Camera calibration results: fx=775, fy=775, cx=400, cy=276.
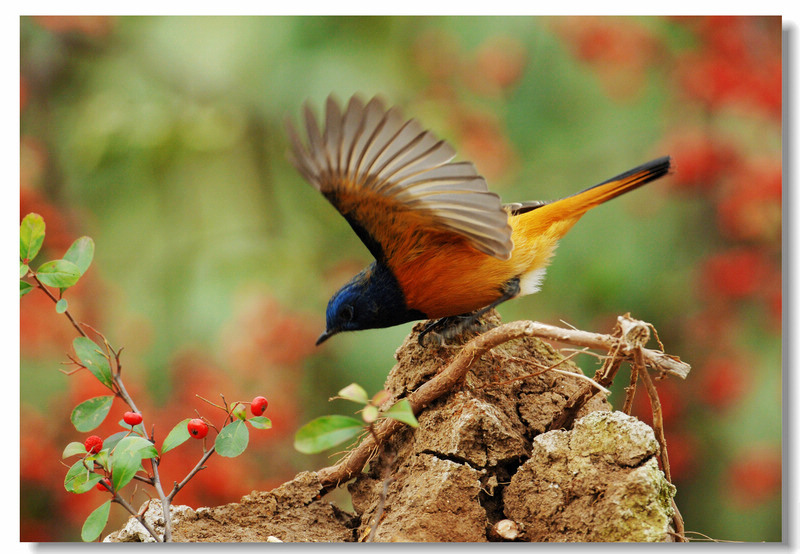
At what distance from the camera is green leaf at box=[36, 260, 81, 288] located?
215cm

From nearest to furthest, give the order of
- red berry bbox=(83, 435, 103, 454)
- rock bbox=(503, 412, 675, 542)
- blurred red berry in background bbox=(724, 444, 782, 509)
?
rock bbox=(503, 412, 675, 542) → red berry bbox=(83, 435, 103, 454) → blurred red berry in background bbox=(724, 444, 782, 509)

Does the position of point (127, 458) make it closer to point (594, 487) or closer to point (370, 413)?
point (370, 413)

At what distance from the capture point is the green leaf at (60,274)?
2.15 m

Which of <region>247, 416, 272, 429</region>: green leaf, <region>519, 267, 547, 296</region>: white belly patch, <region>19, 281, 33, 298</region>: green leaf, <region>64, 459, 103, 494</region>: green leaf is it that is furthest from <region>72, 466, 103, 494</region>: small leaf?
<region>519, 267, 547, 296</region>: white belly patch

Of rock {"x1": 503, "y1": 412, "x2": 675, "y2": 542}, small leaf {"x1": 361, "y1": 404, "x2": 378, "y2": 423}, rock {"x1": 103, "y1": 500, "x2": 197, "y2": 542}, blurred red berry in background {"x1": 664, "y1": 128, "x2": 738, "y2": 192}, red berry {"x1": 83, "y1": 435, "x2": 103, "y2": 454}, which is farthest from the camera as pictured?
blurred red berry in background {"x1": 664, "y1": 128, "x2": 738, "y2": 192}

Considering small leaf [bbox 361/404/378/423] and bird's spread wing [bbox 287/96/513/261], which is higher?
bird's spread wing [bbox 287/96/513/261]

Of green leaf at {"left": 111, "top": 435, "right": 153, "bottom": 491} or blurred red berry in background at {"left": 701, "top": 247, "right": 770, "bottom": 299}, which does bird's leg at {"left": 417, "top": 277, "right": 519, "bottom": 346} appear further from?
blurred red berry in background at {"left": 701, "top": 247, "right": 770, "bottom": 299}

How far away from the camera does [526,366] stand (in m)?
2.51

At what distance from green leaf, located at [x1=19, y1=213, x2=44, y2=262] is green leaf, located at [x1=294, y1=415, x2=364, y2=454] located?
1009 millimetres

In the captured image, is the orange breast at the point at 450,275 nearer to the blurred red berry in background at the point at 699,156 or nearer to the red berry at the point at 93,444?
the red berry at the point at 93,444

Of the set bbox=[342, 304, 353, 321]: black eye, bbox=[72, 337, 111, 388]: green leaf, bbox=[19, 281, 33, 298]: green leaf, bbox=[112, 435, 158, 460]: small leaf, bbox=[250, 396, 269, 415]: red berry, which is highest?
bbox=[19, 281, 33, 298]: green leaf

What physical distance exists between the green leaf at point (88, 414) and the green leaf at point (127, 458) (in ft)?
0.41

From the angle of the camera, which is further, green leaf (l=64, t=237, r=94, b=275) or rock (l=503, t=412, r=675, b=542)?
green leaf (l=64, t=237, r=94, b=275)

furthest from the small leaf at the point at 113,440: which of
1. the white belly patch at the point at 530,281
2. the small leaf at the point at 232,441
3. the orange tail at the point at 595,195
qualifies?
the orange tail at the point at 595,195
